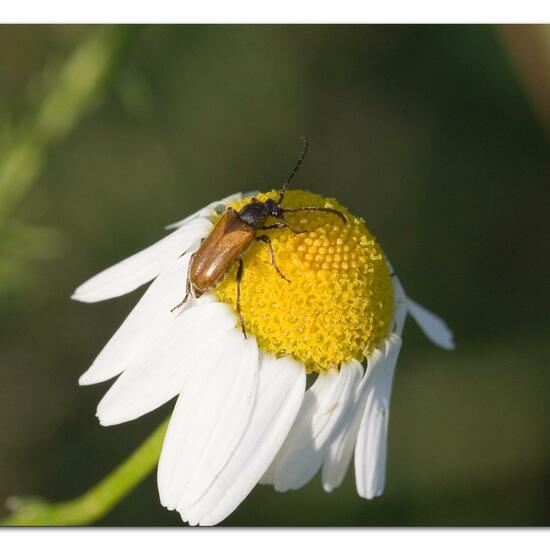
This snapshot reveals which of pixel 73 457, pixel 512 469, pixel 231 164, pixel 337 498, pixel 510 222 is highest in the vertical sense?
pixel 231 164

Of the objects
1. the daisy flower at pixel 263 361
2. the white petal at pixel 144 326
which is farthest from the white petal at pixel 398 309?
the white petal at pixel 144 326

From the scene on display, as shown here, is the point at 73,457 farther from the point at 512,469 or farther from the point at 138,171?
the point at 512,469

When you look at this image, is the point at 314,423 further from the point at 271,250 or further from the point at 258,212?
the point at 258,212

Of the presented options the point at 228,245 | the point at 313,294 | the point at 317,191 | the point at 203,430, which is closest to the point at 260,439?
the point at 203,430

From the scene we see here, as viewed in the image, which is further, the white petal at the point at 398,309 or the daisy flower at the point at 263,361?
the white petal at the point at 398,309

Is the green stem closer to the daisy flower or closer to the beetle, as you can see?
the daisy flower

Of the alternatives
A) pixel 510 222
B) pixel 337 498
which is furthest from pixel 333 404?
pixel 510 222

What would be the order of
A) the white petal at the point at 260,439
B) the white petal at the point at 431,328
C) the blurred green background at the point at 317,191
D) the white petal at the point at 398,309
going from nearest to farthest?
1. the white petal at the point at 260,439
2. the white petal at the point at 398,309
3. the white petal at the point at 431,328
4. the blurred green background at the point at 317,191

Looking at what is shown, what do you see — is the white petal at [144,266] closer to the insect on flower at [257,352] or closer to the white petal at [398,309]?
the insect on flower at [257,352]
